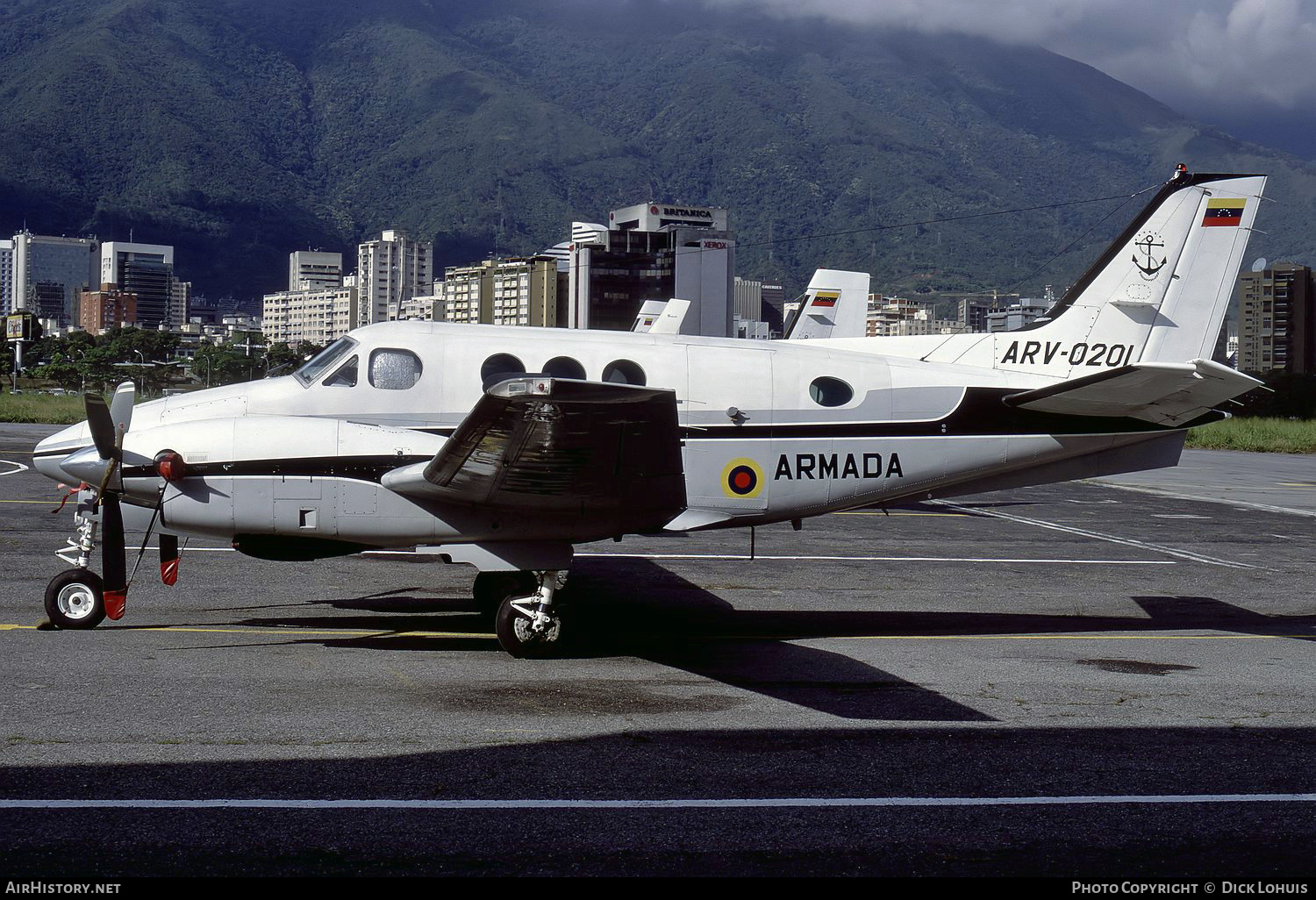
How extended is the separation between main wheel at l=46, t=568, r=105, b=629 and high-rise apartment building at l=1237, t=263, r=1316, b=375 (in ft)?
526

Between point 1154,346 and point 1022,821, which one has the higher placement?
point 1154,346

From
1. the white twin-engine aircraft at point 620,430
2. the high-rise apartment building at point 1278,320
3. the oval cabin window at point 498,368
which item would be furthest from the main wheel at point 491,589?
the high-rise apartment building at point 1278,320

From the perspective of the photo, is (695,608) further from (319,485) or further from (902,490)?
(319,485)

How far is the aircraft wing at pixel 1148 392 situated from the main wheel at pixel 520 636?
5873 mm

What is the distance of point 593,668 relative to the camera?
10.6m

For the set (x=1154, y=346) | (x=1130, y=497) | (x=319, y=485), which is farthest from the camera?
(x=1130, y=497)

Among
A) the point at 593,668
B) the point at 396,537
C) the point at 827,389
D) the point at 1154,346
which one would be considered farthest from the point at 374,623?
the point at 1154,346

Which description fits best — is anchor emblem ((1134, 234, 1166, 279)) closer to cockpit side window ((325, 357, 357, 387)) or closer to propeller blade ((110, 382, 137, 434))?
cockpit side window ((325, 357, 357, 387))

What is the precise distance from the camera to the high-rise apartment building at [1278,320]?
153375mm

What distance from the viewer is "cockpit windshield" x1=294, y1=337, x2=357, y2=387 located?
1180 cm

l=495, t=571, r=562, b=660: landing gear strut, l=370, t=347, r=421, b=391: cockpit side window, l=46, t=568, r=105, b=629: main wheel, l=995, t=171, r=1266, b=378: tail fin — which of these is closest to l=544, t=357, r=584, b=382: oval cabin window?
l=370, t=347, r=421, b=391: cockpit side window

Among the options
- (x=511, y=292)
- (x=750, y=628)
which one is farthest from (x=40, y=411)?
(x=511, y=292)

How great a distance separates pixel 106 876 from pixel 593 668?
5572 millimetres

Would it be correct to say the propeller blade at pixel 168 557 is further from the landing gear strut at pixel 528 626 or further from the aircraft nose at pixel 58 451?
the landing gear strut at pixel 528 626
